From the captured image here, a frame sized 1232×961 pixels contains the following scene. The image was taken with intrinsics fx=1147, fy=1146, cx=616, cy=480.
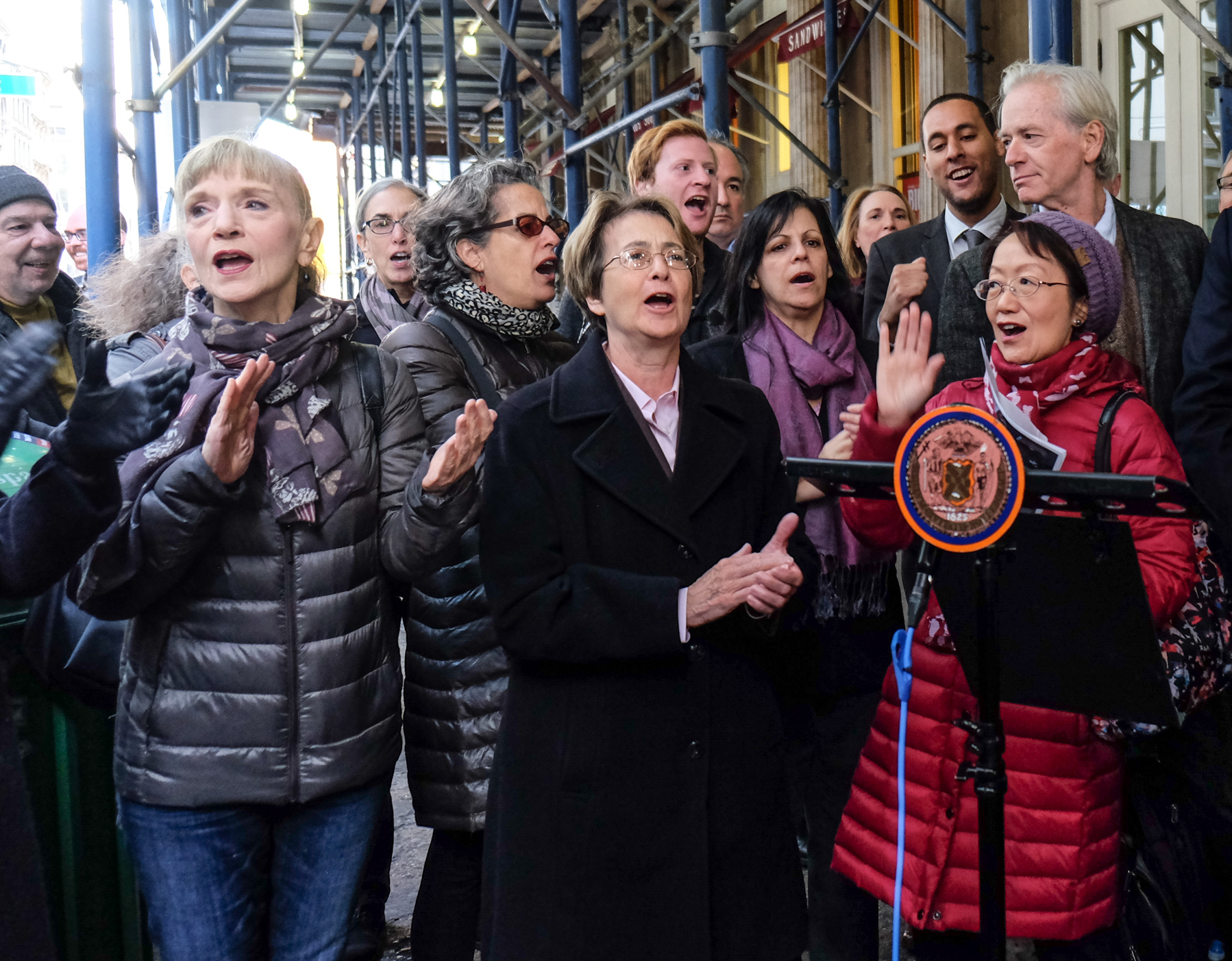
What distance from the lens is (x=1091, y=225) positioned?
8.66 ft

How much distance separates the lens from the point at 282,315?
89.2 inches

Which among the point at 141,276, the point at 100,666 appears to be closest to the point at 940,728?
the point at 100,666

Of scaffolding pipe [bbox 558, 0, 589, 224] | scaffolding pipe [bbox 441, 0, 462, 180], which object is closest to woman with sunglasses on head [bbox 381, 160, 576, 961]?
scaffolding pipe [bbox 558, 0, 589, 224]

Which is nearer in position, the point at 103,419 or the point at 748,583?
the point at 103,419

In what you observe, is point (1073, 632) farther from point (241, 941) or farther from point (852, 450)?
point (241, 941)

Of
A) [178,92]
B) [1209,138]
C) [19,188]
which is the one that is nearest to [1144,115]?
[1209,138]

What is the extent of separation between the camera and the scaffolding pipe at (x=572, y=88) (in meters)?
7.68

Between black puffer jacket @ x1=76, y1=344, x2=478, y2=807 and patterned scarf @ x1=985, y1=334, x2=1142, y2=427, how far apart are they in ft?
3.48

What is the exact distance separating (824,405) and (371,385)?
1.16m

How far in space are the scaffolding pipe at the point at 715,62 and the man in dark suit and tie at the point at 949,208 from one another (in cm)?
124

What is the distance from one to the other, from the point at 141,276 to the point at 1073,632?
1.98 m

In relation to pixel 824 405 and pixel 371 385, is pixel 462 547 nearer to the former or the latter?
pixel 371 385

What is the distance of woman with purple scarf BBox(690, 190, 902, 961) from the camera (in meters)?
2.70

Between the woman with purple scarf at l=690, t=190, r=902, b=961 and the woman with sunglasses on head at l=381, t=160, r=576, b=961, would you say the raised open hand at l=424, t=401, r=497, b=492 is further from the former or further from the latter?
the woman with purple scarf at l=690, t=190, r=902, b=961
